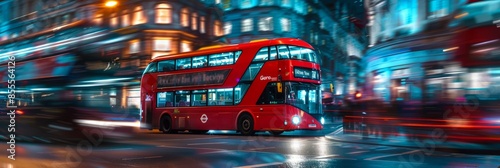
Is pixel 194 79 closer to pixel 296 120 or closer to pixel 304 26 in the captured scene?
pixel 296 120

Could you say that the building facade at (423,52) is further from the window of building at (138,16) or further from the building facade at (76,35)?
the window of building at (138,16)

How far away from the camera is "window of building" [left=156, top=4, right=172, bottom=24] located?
4357 centimetres

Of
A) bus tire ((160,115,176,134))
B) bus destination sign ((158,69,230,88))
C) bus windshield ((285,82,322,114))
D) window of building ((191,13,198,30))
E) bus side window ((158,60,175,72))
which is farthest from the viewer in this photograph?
window of building ((191,13,198,30))

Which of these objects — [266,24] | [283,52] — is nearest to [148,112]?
[283,52]

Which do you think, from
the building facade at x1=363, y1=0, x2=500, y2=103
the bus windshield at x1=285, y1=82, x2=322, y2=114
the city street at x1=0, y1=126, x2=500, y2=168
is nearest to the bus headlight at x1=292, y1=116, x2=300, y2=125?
the bus windshield at x1=285, y1=82, x2=322, y2=114

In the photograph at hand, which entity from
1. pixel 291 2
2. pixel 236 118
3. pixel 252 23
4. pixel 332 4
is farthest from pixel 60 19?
pixel 332 4

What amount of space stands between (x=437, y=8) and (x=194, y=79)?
17612mm

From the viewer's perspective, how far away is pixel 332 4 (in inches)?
2825

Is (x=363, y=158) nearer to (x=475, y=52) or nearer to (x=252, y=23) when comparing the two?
(x=475, y=52)

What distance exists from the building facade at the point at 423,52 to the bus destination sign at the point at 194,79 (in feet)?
24.3

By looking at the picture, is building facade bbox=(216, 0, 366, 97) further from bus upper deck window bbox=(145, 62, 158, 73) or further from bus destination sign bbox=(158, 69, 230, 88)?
bus destination sign bbox=(158, 69, 230, 88)

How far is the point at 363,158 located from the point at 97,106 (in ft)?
Answer: 23.7

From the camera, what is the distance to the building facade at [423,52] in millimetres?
12789

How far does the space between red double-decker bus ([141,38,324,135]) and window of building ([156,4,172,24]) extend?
20.8 metres
